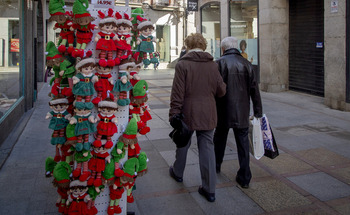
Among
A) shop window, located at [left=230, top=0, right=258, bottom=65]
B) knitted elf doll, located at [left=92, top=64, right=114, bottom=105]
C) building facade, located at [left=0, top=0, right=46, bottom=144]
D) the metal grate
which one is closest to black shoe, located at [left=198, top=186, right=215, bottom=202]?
knitted elf doll, located at [left=92, top=64, right=114, bottom=105]

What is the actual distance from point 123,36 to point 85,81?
1.86ft

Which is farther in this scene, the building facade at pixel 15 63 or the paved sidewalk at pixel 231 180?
the building facade at pixel 15 63

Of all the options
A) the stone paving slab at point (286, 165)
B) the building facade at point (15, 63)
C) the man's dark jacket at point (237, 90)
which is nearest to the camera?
the man's dark jacket at point (237, 90)

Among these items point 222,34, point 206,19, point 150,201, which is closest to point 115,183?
point 150,201

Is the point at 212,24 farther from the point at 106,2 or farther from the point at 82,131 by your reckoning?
the point at 82,131

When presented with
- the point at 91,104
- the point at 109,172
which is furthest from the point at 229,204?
the point at 91,104

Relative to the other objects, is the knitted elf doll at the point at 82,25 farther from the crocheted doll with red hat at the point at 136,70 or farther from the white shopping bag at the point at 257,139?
the white shopping bag at the point at 257,139

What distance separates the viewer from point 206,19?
65.8ft

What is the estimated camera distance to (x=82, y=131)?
3102mm

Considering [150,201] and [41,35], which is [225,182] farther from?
[41,35]

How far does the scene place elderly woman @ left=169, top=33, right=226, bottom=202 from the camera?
3.99 meters

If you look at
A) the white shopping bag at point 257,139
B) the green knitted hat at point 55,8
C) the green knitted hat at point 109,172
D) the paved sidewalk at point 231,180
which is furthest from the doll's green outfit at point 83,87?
the white shopping bag at point 257,139

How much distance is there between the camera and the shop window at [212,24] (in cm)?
1900

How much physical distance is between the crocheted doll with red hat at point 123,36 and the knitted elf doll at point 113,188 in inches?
38.9
